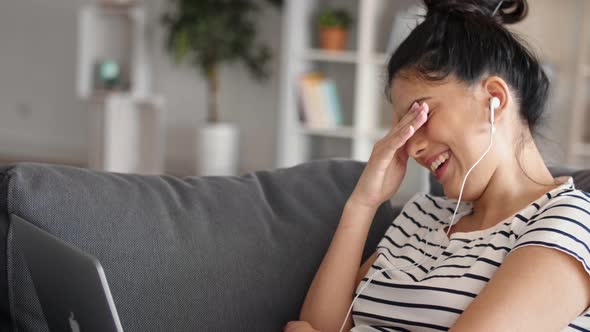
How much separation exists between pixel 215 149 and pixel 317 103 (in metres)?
0.87

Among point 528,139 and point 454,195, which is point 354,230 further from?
point 528,139

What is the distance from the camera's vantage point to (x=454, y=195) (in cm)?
127

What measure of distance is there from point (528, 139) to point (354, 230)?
0.33m

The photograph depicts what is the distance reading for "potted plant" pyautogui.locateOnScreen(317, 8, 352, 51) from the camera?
174 inches

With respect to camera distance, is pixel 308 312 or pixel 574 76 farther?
pixel 574 76

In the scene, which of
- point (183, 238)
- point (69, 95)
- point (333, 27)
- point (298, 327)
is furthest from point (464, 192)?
point (69, 95)

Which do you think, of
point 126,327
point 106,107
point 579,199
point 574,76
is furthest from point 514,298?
point 106,107

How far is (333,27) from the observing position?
4434 millimetres

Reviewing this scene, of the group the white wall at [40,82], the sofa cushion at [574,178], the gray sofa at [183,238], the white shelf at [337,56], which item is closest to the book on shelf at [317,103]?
the white shelf at [337,56]

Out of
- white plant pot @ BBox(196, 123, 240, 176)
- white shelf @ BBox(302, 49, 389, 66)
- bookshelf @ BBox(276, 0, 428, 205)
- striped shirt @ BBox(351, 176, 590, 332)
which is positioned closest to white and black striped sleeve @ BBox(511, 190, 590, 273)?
striped shirt @ BBox(351, 176, 590, 332)

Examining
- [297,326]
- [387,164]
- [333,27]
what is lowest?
[297,326]

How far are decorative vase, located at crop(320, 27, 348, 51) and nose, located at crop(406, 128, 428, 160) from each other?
10.6 feet

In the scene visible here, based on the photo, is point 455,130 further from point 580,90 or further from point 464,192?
point 580,90

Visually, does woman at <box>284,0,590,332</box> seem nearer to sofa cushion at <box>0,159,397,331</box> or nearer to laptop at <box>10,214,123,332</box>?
sofa cushion at <box>0,159,397,331</box>
